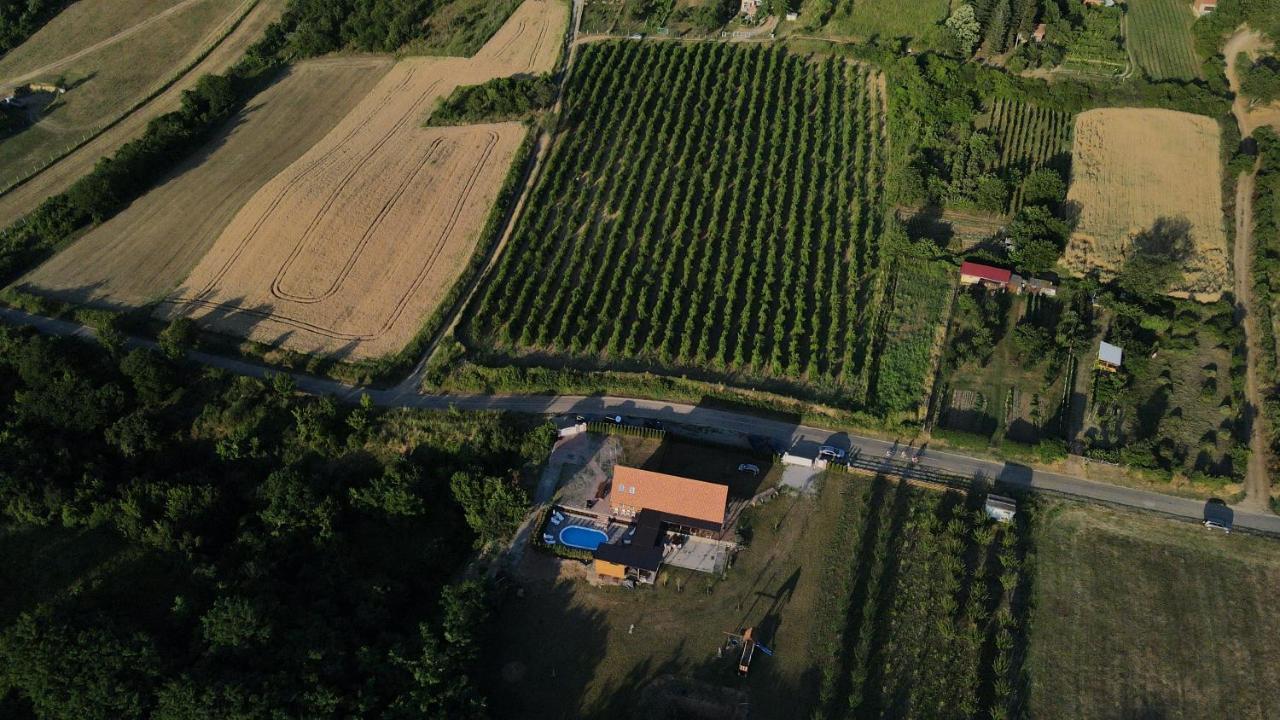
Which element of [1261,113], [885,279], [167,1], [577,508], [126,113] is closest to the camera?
[577,508]

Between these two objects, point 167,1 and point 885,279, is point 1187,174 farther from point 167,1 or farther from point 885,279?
point 167,1

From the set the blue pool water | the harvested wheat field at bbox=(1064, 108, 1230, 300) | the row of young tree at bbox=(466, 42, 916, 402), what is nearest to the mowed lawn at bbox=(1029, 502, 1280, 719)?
the row of young tree at bbox=(466, 42, 916, 402)

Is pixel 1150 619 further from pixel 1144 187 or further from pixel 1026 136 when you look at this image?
pixel 1026 136

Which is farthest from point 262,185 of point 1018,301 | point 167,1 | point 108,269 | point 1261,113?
point 1261,113

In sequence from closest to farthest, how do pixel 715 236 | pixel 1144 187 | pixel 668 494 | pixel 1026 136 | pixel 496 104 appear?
pixel 668 494, pixel 715 236, pixel 1144 187, pixel 1026 136, pixel 496 104

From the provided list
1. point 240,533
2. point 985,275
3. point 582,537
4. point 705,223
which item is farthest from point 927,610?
point 240,533

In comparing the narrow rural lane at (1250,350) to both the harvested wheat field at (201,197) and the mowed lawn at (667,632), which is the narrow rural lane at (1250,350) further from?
the harvested wheat field at (201,197)
